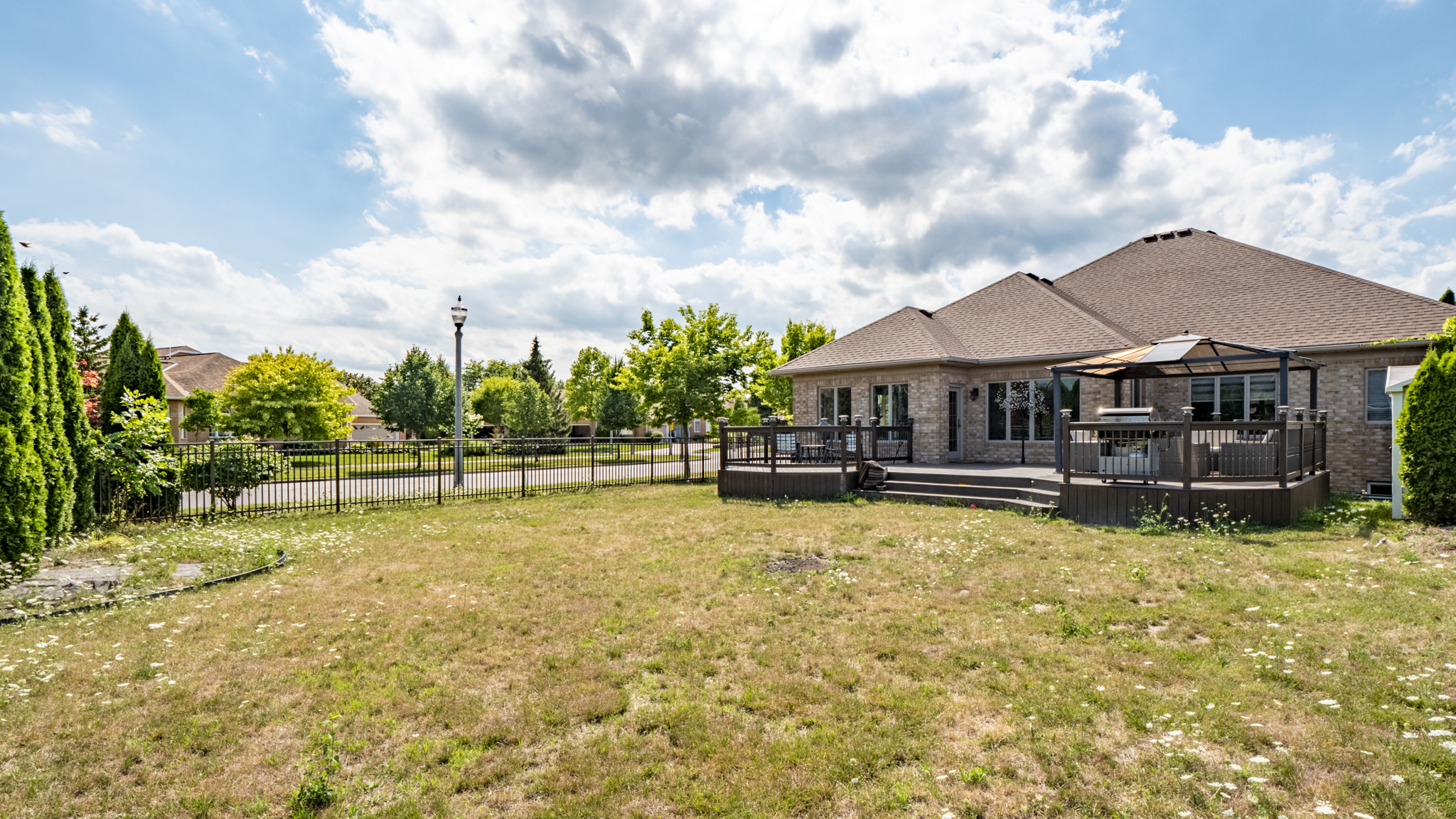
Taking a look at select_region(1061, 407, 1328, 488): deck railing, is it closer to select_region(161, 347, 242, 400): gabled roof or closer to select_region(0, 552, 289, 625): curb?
select_region(0, 552, 289, 625): curb

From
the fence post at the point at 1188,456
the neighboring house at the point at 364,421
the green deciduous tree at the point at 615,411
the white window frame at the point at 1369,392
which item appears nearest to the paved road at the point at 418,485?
the fence post at the point at 1188,456

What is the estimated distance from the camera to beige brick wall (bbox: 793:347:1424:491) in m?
13.5

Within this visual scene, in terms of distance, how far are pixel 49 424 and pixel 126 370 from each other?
15.0ft

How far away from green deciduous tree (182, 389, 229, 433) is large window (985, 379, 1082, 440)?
3005cm

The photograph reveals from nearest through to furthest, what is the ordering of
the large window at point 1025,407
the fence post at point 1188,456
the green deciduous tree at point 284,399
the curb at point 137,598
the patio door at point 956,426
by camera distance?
the curb at point 137,598 < the fence post at point 1188,456 < the large window at point 1025,407 < the patio door at point 956,426 < the green deciduous tree at point 284,399

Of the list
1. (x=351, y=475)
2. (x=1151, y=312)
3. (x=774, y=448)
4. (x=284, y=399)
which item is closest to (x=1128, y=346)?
(x=1151, y=312)

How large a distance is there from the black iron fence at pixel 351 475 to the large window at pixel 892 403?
18.4ft

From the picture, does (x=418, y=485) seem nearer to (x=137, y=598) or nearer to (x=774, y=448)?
(x=774, y=448)

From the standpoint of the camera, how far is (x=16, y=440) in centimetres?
692

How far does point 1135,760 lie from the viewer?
3391 mm

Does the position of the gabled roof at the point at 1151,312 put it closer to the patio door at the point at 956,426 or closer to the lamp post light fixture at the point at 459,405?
the patio door at the point at 956,426

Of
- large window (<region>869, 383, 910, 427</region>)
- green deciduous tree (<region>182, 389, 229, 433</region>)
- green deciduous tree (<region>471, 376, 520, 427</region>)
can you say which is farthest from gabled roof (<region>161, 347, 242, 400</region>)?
large window (<region>869, 383, 910, 427</region>)

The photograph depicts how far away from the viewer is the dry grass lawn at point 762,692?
3.18 metres

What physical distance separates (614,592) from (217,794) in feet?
12.4
